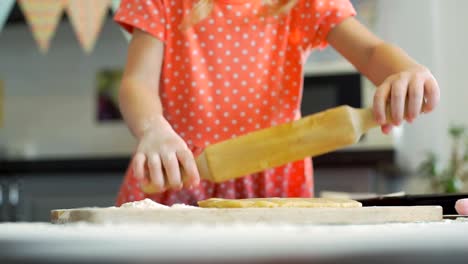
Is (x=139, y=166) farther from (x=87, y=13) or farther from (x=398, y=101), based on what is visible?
(x=87, y=13)

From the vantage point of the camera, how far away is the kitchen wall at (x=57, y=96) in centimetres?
313

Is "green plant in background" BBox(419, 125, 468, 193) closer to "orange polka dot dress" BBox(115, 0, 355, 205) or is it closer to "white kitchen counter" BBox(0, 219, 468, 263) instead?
"orange polka dot dress" BBox(115, 0, 355, 205)

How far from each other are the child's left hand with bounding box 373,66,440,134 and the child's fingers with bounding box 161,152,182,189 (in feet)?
0.78

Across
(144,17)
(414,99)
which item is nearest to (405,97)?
(414,99)

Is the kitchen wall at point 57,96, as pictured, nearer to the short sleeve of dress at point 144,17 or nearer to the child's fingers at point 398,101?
the short sleeve of dress at point 144,17

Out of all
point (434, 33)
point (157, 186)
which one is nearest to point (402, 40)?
point (434, 33)

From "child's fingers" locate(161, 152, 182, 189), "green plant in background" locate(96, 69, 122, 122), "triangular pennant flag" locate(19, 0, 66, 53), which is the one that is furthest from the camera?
"green plant in background" locate(96, 69, 122, 122)

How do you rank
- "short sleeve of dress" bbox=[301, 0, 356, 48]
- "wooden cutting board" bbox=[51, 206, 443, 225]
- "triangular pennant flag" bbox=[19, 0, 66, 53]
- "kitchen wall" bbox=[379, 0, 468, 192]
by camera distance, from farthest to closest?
"kitchen wall" bbox=[379, 0, 468, 192], "triangular pennant flag" bbox=[19, 0, 66, 53], "short sleeve of dress" bbox=[301, 0, 356, 48], "wooden cutting board" bbox=[51, 206, 443, 225]

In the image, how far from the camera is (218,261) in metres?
0.20

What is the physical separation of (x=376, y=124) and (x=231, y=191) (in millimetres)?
369

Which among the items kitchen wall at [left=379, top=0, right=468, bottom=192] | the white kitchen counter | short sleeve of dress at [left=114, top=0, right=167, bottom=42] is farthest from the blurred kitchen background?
the white kitchen counter

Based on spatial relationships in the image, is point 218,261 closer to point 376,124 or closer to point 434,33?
point 376,124

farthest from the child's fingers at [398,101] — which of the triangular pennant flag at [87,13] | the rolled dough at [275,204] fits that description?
the triangular pennant flag at [87,13]

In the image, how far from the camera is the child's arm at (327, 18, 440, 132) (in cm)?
74
